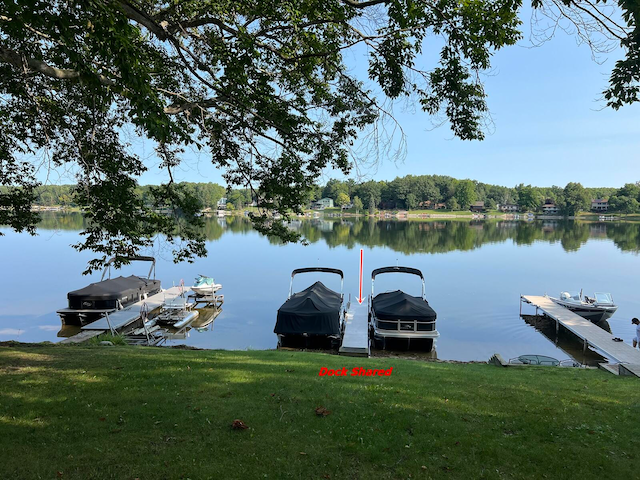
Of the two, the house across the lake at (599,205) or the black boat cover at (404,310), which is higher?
the house across the lake at (599,205)

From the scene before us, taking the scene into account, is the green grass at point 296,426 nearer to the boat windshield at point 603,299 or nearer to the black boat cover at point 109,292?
the black boat cover at point 109,292

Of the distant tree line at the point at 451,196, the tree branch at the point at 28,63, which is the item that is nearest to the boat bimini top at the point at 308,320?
the tree branch at the point at 28,63

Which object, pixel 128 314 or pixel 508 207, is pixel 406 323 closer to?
pixel 128 314

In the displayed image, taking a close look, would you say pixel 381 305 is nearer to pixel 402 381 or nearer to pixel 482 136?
pixel 402 381

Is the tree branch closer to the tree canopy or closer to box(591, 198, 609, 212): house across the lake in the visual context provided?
the tree canopy

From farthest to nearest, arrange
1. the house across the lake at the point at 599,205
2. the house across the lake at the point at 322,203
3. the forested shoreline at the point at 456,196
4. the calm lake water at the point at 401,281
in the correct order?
1. the house across the lake at the point at 599,205
2. the forested shoreline at the point at 456,196
3. the house across the lake at the point at 322,203
4. the calm lake water at the point at 401,281

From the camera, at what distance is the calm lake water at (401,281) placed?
16422 millimetres

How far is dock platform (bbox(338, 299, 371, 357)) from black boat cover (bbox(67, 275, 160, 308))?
1125 centimetres

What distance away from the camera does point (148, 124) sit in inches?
156

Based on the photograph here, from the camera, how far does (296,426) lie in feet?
15.6

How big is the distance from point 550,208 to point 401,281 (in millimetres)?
132260

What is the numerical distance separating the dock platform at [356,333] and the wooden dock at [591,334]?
7233mm

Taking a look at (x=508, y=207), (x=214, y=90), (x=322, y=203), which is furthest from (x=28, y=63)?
(x=508, y=207)

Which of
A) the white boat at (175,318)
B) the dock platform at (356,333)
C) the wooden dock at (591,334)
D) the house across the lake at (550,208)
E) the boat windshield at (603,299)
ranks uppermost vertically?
the house across the lake at (550,208)
